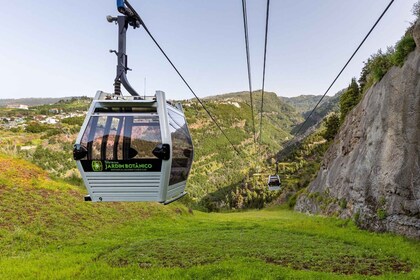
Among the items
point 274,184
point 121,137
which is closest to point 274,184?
point 274,184

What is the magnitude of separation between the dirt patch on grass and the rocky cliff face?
511 centimetres

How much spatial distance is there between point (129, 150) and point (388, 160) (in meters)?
20.0

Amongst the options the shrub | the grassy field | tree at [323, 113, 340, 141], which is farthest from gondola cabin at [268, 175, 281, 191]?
tree at [323, 113, 340, 141]

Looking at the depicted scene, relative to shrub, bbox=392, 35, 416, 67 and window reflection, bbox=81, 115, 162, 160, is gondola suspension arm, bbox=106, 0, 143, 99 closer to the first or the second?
window reflection, bbox=81, 115, 162, 160

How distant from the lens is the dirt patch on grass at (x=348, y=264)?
12.9 metres

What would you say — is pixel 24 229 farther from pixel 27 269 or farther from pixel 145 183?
pixel 145 183

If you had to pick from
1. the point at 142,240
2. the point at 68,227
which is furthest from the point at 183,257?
the point at 68,227

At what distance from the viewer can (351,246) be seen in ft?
60.0

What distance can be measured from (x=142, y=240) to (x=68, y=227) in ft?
18.6

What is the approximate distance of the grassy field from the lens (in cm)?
1305

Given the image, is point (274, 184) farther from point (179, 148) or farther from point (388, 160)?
point (179, 148)

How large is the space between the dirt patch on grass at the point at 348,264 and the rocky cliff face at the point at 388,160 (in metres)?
5.11

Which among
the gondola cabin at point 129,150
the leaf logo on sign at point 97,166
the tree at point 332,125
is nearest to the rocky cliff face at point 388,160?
the gondola cabin at point 129,150

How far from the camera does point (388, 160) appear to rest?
848 inches
